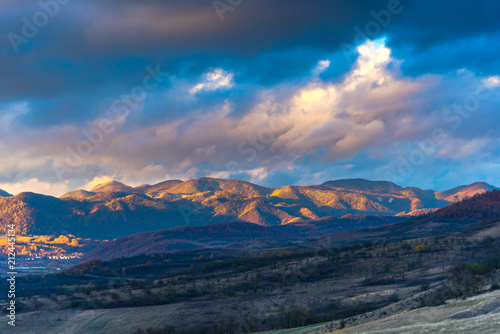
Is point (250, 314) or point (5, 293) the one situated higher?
point (5, 293)

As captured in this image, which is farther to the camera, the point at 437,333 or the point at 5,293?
the point at 5,293

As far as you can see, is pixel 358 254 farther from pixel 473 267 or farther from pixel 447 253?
pixel 473 267

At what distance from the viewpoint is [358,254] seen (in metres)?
93.8

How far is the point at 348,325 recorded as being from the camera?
36.0m

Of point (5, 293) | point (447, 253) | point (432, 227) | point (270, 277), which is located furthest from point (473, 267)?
point (432, 227)

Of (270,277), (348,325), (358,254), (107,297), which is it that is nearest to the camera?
(348,325)

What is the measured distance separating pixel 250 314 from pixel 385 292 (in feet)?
53.9

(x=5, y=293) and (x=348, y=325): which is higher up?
(x=5, y=293)

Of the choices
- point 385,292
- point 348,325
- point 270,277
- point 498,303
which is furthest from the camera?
point 270,277

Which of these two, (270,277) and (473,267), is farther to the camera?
(270,277)

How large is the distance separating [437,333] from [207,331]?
3113 centimetres

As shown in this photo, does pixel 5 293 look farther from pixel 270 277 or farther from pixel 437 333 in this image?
pixel 437 333

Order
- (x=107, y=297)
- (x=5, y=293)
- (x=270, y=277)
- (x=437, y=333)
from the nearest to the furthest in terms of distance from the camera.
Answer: (x=437, y=333) < (x=107, y=297) < (x=270, y=277) < (x=5, y=293)

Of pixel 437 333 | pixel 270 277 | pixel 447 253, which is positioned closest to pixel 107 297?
pixel 270 277
